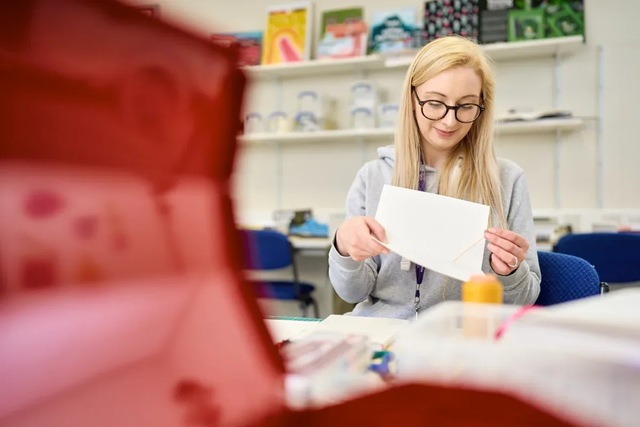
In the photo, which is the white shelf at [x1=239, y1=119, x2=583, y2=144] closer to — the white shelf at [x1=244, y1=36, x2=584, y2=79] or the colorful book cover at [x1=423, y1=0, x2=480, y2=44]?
the white shelf at [x1=244, y1=36, x2=584, y2=79]

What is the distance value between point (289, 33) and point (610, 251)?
6.77 ft

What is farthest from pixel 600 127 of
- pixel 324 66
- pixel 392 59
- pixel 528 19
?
pixel 324 66

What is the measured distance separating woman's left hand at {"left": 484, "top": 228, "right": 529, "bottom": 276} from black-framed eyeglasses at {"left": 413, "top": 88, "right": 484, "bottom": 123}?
1.12ft

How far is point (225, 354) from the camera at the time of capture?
177 millimetres

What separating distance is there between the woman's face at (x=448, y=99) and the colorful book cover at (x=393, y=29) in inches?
67.6

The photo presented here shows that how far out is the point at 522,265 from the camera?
86 centimetres

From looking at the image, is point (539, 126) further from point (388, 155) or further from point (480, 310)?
point (480, 310)

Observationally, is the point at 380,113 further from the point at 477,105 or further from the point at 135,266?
the point at 135,266

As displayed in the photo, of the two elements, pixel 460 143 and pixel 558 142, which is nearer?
pixel 460 143

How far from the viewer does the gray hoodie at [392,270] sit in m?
0.98

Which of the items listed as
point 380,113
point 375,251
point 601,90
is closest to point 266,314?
point 375,251

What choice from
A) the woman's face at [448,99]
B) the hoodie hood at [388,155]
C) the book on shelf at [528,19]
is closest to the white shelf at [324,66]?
the book on shelf at [528,19]

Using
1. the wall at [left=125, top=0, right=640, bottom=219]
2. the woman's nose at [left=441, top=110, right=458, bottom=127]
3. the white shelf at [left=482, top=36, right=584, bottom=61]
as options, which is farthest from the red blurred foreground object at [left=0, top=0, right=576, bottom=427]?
the white shelf at [left=482, top=36, right=584, bottom=61]

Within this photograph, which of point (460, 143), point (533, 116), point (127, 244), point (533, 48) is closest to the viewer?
point (127, 244)
